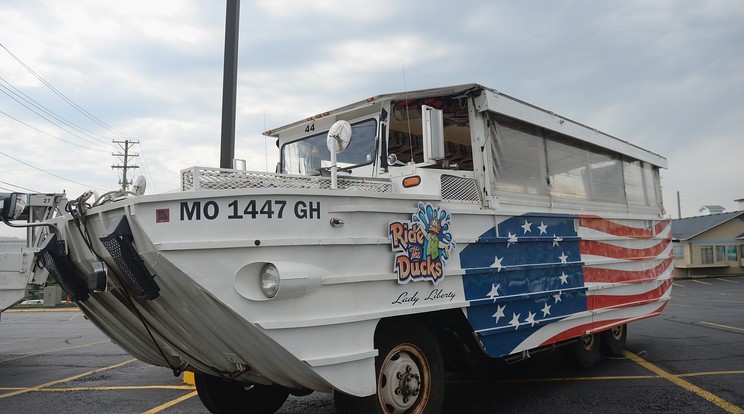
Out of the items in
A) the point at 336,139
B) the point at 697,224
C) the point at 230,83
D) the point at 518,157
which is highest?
the point at 697,224

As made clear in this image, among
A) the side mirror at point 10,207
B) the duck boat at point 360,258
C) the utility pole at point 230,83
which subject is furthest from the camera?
the utility pole at point 230,83

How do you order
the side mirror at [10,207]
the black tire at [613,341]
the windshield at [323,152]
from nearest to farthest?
1. the side mirror at [10,207]
2. the windshield at [323,152]
3. the black tire at [613,341]

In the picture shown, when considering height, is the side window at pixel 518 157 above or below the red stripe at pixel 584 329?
above

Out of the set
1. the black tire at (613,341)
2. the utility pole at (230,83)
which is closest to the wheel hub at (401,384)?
the utility pole at (230,83)

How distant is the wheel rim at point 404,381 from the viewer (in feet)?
12.7

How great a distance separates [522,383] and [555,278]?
140 cm

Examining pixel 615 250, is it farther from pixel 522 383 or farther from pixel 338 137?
pixel 338 137

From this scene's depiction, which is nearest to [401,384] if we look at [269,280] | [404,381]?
[404,381]

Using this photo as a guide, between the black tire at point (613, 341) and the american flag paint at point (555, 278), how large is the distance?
0.41 meters

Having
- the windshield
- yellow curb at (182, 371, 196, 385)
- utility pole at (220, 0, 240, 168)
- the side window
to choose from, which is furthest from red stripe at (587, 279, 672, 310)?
yellow curb at (182, 371, 196, 385)

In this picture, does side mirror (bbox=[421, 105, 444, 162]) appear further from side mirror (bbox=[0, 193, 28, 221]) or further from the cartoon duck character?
side mirror (bbox=[0, 193, 28, 221])

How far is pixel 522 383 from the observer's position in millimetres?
6250

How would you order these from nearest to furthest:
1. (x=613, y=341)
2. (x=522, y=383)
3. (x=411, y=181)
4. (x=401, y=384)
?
1. (x=401, y=384)
2. (x=411, y=181)
3. (x=522, y=383)
4. (x=613, y=341)

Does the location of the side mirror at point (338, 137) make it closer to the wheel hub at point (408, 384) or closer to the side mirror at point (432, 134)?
the side mirror at point (432, 134)
